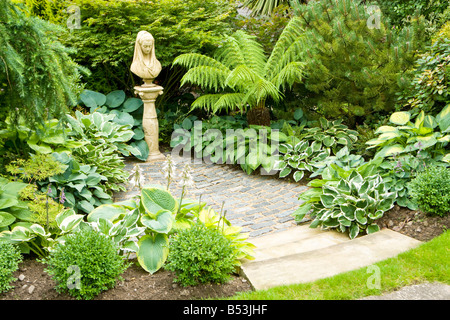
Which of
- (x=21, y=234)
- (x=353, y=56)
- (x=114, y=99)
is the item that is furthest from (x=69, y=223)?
(x=353, y=56)

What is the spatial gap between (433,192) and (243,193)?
237 centimetres

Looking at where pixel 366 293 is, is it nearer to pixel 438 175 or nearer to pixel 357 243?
pixel 357 243

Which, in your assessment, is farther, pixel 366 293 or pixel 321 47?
pixel 321 47

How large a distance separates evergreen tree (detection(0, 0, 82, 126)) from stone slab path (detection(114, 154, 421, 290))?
4.57ft

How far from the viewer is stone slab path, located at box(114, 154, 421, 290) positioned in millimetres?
3199

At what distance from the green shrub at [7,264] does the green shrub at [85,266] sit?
9.4 inches

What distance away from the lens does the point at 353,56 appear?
19.9 feet

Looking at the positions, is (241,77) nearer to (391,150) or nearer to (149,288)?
(391,150)

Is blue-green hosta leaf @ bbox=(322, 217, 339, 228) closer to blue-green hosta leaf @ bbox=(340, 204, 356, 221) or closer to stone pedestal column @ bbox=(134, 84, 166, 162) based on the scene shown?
blue-green hosta leaf @ bbox=(340, 204, 356, 221)

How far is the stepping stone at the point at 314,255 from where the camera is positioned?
10.2 feet

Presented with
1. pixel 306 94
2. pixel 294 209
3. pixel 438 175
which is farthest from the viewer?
pixel 306 94
